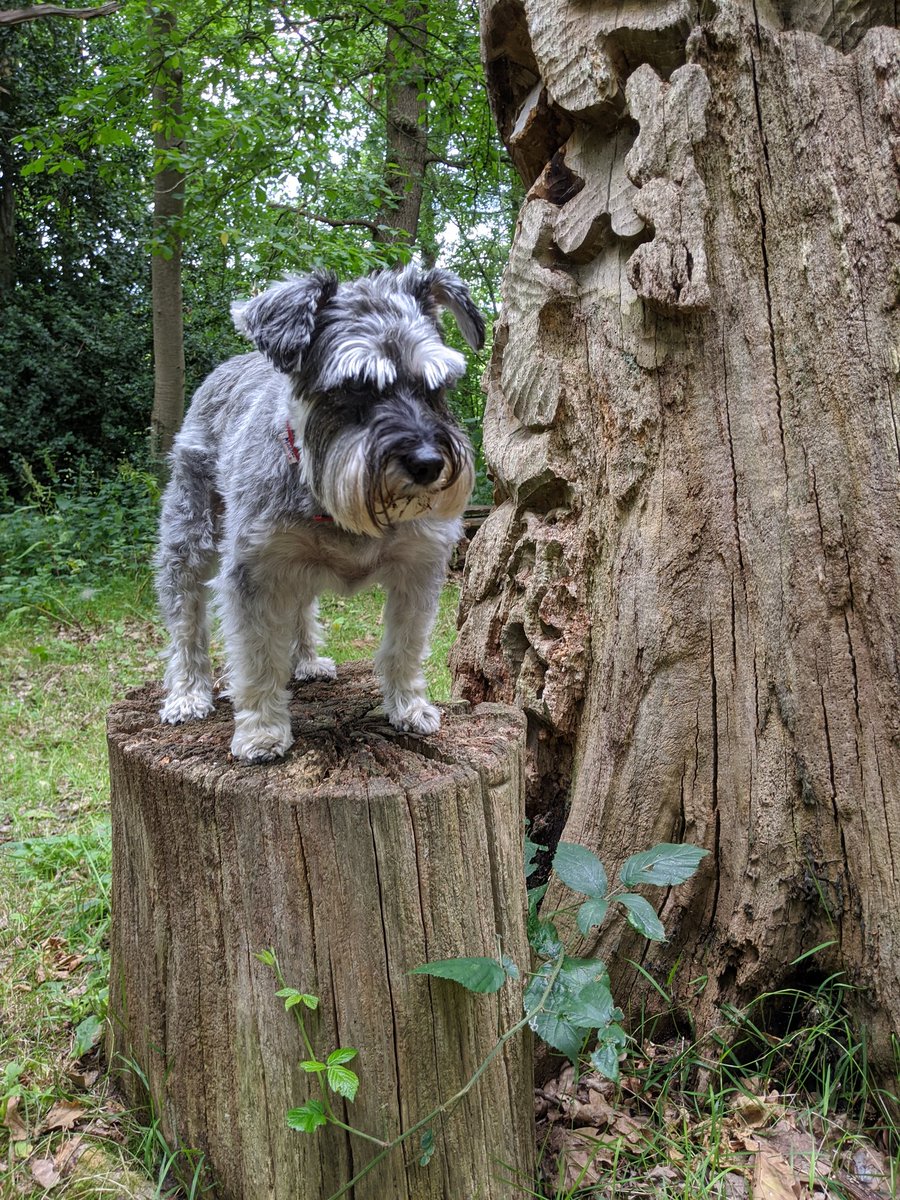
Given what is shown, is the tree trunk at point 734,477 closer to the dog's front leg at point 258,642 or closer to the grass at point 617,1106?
the grass at point 617,1106

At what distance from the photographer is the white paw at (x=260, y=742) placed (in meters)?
2.78

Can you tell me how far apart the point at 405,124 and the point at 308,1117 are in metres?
12.1

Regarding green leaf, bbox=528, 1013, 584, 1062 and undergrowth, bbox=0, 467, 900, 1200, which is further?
undergrowth, bbox=0, 467, 900, 1200

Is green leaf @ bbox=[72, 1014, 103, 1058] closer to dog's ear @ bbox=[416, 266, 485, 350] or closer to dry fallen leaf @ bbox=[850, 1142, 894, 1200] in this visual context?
dry fallen leaf @ bbox=[850, 1142, 894, 1200]

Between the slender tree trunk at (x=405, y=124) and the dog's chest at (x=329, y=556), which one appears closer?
the dog's chest at (x=329, y=556)

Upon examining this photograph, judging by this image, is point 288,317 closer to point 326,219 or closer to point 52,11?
point 52,11

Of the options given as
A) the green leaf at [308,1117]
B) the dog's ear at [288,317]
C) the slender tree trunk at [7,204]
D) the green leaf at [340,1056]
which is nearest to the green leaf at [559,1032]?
the green leaf at [340,1056]

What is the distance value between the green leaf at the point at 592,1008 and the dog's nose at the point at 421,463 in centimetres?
153

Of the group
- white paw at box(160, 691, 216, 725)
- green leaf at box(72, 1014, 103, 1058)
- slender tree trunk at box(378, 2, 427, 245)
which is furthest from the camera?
slender tree trunk at box(378, 2, 427, 245)

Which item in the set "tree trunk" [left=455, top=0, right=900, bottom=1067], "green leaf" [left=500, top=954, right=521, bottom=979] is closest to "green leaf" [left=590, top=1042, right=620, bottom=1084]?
"green leaf" [left=500, top=954, right=521, bottom=979]

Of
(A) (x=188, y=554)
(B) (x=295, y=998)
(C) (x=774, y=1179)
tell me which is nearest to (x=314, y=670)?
(A) (x=188, y=554)

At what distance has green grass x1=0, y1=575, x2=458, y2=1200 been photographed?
270 centimetres

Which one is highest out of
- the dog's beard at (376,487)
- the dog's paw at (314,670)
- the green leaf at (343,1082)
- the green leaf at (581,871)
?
the dog's beard at (376,487)

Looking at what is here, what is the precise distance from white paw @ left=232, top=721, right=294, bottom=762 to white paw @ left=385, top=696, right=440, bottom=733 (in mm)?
384
